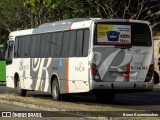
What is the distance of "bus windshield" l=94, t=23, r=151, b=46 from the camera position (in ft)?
68.7

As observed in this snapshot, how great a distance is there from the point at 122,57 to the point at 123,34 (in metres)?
0.81

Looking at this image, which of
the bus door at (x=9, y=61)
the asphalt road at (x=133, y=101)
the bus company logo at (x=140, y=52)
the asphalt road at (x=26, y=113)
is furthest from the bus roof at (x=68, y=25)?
the asphalt road at (x=26, y=113)

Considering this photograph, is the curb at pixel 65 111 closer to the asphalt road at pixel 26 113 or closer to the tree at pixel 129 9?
the asphalt road at pixel 26 113

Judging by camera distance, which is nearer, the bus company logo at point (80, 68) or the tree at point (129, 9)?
the bus company logo at point (80, 68)

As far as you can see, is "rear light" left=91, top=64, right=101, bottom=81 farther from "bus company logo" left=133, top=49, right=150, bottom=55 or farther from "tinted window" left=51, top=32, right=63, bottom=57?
"tinted window" left=51, top=32, right=63, bottom=57

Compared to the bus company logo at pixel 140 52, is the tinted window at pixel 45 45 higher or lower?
higher

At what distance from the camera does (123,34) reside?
21203 millimetres

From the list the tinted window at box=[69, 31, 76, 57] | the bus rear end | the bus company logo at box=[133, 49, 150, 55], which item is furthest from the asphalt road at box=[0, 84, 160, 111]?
the tinted window at box=[69, 31, 76, 57]

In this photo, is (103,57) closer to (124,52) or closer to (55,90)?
Answer: (124,52)

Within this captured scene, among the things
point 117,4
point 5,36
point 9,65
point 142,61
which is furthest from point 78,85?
point 5,36

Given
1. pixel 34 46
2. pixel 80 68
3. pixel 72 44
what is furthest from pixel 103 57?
pixel 34 46

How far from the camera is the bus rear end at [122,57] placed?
2086 cm

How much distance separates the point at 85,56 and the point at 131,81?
1.84 m

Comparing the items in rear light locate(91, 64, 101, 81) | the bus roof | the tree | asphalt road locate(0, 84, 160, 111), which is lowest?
asphalt road locate(0, 84, 160, 111)
